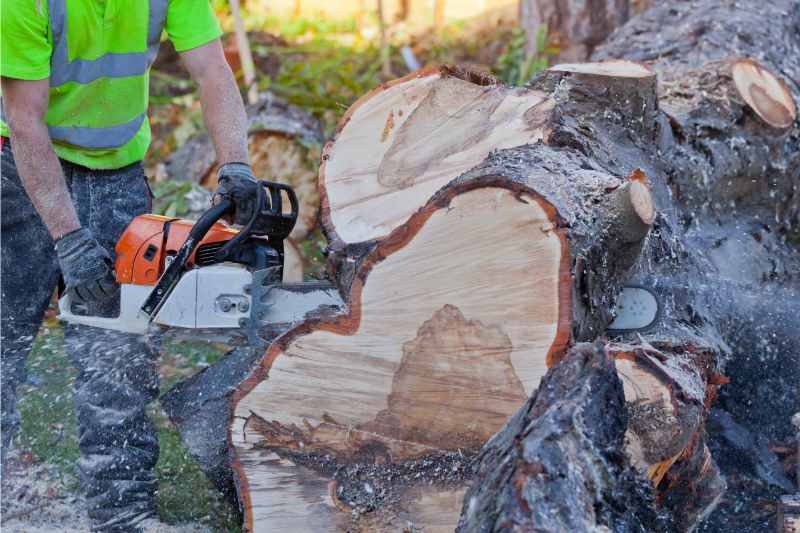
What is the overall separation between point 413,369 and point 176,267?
0.80m

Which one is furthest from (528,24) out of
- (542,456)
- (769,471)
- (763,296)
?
(542,456)

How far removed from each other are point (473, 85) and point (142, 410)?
145 cm

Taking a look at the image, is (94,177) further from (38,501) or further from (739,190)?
(739,190)

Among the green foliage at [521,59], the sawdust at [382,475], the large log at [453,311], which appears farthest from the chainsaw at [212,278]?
the green foliage at [521,59]

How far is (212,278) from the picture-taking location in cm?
257

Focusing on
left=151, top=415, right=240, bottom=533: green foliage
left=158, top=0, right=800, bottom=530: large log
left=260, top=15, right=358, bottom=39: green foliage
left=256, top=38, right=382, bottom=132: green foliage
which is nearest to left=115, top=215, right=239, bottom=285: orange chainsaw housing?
left=158, top=0, right=800, bottom=530: large log

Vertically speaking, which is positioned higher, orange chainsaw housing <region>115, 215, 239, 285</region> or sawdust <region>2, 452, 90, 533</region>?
orange chainsaw housing <region>115, 215, 239, 285</region>

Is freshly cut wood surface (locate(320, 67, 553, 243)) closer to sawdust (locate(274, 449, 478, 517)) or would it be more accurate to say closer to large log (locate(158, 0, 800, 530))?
large log (locate(158, 0, 800, 530))

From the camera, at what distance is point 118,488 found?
2.96 meters

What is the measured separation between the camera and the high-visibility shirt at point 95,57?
2.65 metres

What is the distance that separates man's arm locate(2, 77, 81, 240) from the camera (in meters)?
2.69

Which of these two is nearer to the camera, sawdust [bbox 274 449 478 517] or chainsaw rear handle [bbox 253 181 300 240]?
sawdust [bbox 274 449 478 517]

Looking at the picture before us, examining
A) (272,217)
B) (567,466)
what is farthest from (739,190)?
(567,466)

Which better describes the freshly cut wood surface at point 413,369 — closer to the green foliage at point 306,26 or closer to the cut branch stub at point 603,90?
the cut branch stub at point 603,90
